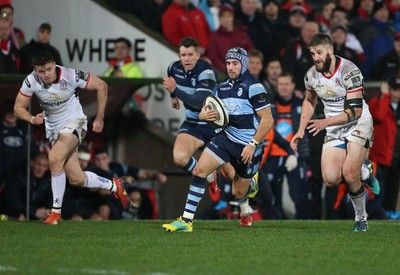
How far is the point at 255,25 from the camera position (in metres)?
20.6

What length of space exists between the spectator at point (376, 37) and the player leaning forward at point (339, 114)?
7716 millimetres

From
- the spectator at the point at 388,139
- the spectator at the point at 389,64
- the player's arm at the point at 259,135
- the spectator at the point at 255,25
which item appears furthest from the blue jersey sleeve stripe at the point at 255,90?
the spectator at the point at 389,64

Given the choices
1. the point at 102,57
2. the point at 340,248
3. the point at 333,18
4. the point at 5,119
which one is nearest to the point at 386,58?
the point at 333,18

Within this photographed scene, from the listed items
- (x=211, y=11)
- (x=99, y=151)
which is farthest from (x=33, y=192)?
(x=211, y=11)

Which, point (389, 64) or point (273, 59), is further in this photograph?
point (389, 64)

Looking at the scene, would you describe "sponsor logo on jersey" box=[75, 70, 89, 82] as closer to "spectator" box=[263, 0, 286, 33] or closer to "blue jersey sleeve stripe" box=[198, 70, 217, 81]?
"blue jersey sleeve stripe" box=[198, 70, 217, 81]

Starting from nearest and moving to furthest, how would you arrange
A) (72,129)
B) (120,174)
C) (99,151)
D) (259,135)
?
(259,135) < (72,129) < (99,151) < (120,174)

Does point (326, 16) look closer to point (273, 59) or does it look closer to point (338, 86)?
point (273, 59)

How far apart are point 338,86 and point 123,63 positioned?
6799 mm

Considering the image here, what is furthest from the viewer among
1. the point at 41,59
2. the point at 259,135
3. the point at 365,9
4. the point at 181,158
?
the point at 365,9

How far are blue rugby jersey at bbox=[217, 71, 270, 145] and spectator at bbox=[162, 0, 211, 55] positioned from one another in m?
6.27

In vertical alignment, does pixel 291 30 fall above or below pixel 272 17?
below

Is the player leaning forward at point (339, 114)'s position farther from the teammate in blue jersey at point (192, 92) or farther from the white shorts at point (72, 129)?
the white shorts at point (72, 129)

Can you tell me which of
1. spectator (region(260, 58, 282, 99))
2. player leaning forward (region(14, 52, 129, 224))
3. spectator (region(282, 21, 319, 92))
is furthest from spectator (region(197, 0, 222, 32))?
player leaning forward (region(14, 52, 129, 224))
